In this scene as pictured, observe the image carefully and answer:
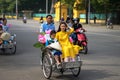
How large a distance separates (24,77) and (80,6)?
5163 centimetres

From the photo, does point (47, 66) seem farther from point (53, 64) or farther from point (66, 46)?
point (66, 46)

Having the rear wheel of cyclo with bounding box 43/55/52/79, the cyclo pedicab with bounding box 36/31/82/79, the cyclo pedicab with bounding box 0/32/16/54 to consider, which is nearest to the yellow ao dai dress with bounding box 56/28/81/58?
the cyclo pedicab with bounding box 36/31/82/79

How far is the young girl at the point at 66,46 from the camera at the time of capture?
9.31 metres

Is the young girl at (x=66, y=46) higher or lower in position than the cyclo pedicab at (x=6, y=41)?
higher

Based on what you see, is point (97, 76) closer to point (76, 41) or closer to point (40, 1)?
point (76, 41)

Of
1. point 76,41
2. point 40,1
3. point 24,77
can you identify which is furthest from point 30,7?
point 24,77

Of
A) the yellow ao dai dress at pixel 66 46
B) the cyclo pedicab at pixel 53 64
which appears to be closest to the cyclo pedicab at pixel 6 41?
the cyclo pedicab at pixel 53 64

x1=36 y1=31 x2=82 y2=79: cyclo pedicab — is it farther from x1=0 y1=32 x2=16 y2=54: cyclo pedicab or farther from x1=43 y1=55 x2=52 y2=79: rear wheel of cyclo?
x1=0 y1=32 x2=16 y2=54: cyclo pedicab

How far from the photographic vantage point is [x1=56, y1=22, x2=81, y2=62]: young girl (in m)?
9.31

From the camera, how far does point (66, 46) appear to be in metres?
9.49

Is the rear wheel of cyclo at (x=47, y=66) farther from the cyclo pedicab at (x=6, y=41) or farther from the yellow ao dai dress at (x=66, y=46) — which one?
the cyclo pedicab at (x=6, y=41)

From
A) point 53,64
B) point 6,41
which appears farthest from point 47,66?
point 6,41

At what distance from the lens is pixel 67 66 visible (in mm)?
9227

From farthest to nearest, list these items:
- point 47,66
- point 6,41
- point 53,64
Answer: point 6,41
point 47,66
point 53,64
